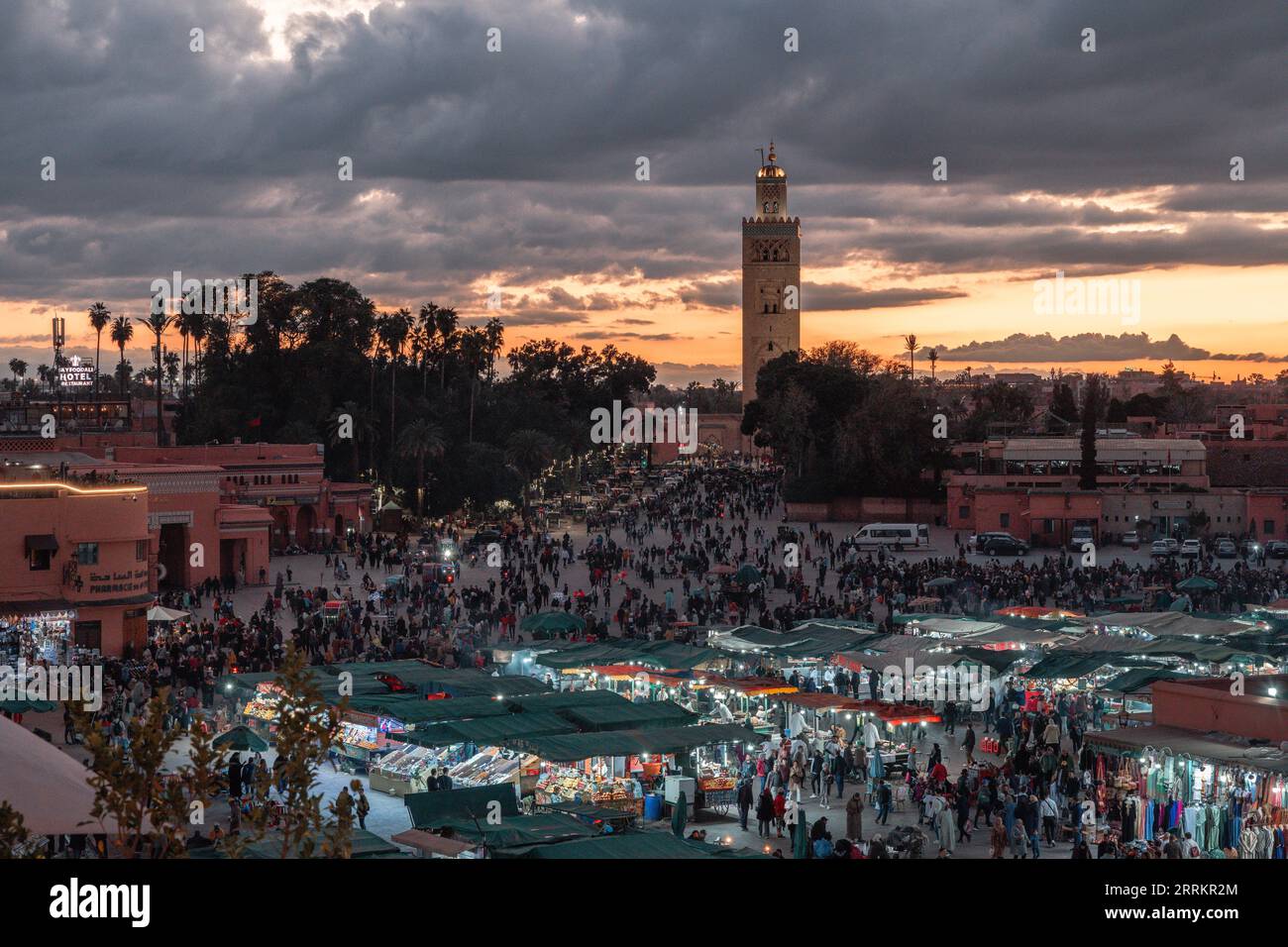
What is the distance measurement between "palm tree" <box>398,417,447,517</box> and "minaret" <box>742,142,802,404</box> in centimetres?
6411

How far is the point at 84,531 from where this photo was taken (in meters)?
30.7

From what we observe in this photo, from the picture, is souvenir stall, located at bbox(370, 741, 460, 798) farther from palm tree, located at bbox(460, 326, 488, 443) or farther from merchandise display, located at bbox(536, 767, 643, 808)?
palm tree, located at bbox(460, 326, 488, 443)

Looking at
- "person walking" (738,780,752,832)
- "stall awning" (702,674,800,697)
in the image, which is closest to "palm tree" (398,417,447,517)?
"stall awning" (702,674,800,697)

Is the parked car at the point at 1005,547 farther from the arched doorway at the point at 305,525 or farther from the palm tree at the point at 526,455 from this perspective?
the arched doorway at the point at 305,525

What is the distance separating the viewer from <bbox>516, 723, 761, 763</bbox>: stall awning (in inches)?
715

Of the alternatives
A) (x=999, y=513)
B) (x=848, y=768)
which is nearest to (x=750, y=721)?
(x=848, y=768)

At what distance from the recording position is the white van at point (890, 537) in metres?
51.2

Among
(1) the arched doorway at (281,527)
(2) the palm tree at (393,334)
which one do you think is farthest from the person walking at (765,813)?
(2) the palm tree at (393,334)

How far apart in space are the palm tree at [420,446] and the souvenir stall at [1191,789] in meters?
43.6

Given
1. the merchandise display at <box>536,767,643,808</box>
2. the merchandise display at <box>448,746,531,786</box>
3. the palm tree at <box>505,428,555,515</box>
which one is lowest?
the merchandise display at <box>536,767,643,808</box>

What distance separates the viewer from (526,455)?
63.4m

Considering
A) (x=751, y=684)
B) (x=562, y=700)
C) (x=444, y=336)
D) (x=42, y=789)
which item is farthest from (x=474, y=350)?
(x=42, y=789)

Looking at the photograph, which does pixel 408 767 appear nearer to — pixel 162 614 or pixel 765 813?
pixel 765 813
